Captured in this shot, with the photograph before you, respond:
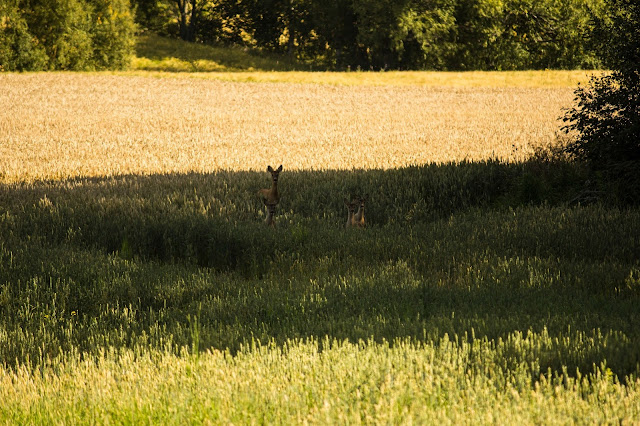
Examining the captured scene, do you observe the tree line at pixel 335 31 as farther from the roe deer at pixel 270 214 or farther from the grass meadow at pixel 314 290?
the roe deer at pixel 270 214

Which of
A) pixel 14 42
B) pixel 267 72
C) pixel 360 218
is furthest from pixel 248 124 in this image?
pixel 14 42

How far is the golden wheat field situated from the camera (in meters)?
16.0

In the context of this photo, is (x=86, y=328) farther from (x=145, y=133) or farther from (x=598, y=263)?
(x=145, y=133)

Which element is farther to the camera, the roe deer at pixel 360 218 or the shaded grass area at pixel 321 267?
the roe deer at pixel 360 218

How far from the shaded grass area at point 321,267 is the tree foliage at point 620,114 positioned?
729 mm

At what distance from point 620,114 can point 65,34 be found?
1791 inches

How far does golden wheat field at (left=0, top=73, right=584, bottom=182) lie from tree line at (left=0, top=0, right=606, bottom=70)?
11819 mm

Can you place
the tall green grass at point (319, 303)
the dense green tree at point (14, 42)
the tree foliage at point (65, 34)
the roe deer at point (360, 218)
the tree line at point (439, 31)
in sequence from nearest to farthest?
the tall green grass at point (319, 303)
the roe deer at point (360, 218)
the dense green tree at point (14, 42)
the tree foliage at point (65, 34)
the tree line at point (439, 31)

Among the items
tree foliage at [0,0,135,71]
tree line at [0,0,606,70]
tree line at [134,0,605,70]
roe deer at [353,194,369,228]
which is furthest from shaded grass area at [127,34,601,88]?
roe deer at [353,194,369,228]

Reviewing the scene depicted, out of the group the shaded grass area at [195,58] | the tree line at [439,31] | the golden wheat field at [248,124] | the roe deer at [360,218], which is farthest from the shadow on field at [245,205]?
the shaded grass area at [195,58]

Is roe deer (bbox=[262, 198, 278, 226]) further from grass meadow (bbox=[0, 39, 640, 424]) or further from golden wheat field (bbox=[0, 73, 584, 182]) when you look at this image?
golden wheat field (bbox=[0, 73, 584, 182])

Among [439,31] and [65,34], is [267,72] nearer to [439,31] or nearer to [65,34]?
[65,34]

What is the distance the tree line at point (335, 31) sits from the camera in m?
48.9

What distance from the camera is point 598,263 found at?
7.03 m
